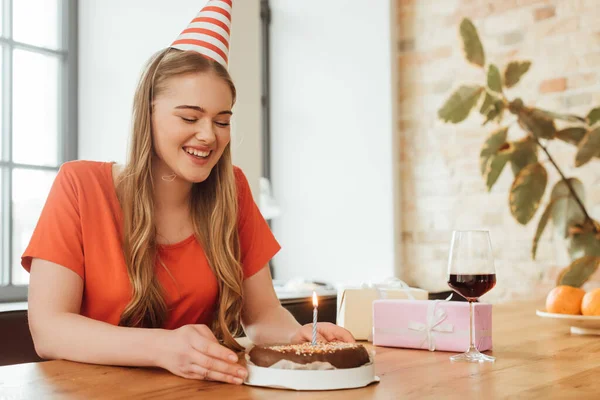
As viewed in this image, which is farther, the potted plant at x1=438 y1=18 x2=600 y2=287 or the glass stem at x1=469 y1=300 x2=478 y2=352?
the potted plant at x1=438 y1=18 x2=600 y2=287

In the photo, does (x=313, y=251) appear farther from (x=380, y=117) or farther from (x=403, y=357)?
(x=403, y=357)

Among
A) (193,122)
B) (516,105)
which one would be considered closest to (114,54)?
(516,105)

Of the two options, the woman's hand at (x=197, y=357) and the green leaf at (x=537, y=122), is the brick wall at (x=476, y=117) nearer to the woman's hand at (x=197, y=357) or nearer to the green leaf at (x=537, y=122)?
the green leaf at (x=537, y=122)

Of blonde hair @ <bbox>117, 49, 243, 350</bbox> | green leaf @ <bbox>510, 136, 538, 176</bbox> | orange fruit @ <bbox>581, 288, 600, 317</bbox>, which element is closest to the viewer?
blonde hair @ <bbox>117, 49, 243, 350</bbox>

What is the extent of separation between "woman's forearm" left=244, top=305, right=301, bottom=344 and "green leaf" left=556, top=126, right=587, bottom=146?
1.96 metres

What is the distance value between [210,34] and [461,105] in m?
1.81

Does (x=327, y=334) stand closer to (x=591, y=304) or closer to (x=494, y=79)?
(x=591, y=304)

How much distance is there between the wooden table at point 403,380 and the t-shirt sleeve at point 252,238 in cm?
44

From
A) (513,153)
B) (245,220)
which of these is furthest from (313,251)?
(245,220)

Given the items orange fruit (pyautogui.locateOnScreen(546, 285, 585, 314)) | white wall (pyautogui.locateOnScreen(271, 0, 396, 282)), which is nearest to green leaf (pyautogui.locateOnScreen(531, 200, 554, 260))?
white wall (pyautogui.locateOnScreen(271, 0, 396, 282))

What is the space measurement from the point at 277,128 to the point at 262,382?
11.9ft

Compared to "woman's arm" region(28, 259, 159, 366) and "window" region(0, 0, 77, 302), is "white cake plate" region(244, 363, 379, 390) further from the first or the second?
"window" region(0, 0, 77, 302)

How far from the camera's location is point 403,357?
1.29m

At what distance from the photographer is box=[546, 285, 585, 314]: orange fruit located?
1648 millimetres
